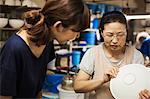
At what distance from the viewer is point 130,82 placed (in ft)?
4.40

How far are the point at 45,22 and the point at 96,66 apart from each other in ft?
1.73

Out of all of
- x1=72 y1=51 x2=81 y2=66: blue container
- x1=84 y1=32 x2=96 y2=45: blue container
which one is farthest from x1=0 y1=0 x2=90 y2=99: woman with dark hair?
x1=84 y1=32 x2=96 y2=45: blue container

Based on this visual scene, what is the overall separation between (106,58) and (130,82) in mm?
240

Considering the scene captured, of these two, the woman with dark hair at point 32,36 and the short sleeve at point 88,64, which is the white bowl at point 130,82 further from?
the woman with dark hair at point 32,36

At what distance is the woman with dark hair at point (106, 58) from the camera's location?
146 cm

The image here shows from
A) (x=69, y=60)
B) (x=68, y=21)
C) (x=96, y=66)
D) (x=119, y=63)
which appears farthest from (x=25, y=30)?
(x=69, y=60)

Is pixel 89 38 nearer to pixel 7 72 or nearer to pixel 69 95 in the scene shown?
pixel 69 95

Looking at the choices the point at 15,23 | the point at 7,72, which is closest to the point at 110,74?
the point at 7,72

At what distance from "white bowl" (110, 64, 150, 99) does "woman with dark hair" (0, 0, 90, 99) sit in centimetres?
41

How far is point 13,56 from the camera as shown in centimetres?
106

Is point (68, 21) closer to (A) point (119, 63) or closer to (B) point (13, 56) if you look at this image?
(B) point (13, 56)

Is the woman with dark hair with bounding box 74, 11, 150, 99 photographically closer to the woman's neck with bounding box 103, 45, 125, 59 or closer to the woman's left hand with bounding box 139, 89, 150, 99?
the woman's neck with bounding box 103, 45, 125, 59

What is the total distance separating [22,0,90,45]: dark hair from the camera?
1067 mm

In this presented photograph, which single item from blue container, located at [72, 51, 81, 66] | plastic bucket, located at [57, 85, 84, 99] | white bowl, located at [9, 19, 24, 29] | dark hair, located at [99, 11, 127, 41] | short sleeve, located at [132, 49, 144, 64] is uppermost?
dark hair, located at [99, 11, 127, 41]
